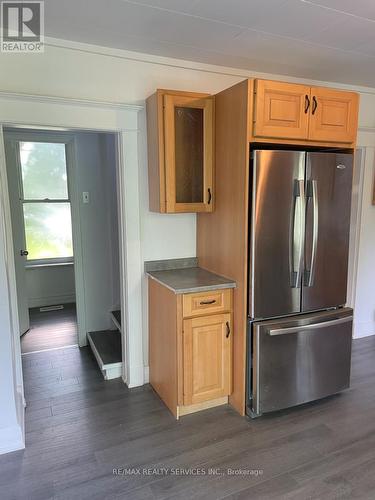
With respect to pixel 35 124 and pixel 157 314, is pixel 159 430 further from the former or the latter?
pixel 35 124

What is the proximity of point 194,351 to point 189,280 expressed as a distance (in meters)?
0.49

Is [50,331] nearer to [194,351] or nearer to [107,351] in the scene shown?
[107,351]

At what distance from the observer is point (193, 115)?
2.58 m

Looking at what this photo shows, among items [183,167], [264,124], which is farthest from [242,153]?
[183,167]

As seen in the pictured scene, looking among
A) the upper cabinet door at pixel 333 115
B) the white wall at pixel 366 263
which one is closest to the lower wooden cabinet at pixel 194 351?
the upper cabinet door at pixel 333 115

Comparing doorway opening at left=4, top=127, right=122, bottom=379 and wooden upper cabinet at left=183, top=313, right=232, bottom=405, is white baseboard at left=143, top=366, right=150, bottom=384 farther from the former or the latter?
wooden upper cabinet at left=183, top=313, right=232, bottom=405

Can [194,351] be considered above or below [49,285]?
above

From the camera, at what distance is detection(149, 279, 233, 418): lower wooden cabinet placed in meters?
2.38

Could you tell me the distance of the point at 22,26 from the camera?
6.95 ft

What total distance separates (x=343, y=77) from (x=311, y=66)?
0.52 metres

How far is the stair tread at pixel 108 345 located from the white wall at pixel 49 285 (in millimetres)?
1862

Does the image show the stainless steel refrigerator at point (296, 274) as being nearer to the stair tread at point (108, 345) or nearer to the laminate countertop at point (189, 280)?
the laminate countertop at point (189, 280)

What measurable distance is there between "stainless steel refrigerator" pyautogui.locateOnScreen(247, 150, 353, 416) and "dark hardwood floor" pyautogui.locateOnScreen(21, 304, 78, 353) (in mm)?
2264

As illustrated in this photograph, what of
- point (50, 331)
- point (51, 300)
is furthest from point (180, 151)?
point (51, 300)
